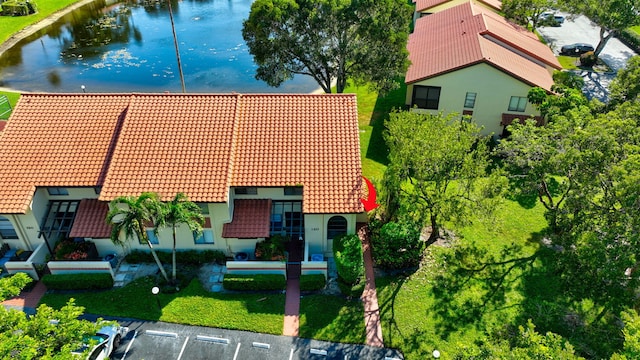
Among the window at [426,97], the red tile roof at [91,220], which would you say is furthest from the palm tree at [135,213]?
the window at [426,97]

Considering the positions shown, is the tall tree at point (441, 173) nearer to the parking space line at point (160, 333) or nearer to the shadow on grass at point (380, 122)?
the shadow on grass at point (380, 122)

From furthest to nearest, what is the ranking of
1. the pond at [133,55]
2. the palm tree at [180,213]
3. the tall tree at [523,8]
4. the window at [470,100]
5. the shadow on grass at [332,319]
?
the tall tree at [523,8]
the pond at [133,55]
the window at [470,100]
the shadow on grass at [332,319]
the palm tree at [180,213]

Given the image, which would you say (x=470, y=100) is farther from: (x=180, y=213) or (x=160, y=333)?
(x=160, y=333)

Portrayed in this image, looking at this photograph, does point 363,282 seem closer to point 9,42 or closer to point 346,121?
point 346,121

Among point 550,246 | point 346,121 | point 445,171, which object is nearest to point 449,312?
point 445,171

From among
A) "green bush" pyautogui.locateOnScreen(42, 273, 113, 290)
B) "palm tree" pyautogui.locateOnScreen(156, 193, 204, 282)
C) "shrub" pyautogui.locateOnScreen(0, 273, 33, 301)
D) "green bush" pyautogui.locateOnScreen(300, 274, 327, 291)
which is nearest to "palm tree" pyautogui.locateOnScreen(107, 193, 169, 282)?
"palm tree" pyautogui.locateOnScreen(156, 193, 204, 282)

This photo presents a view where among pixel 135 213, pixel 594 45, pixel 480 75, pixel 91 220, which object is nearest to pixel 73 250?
pixel 91 220
